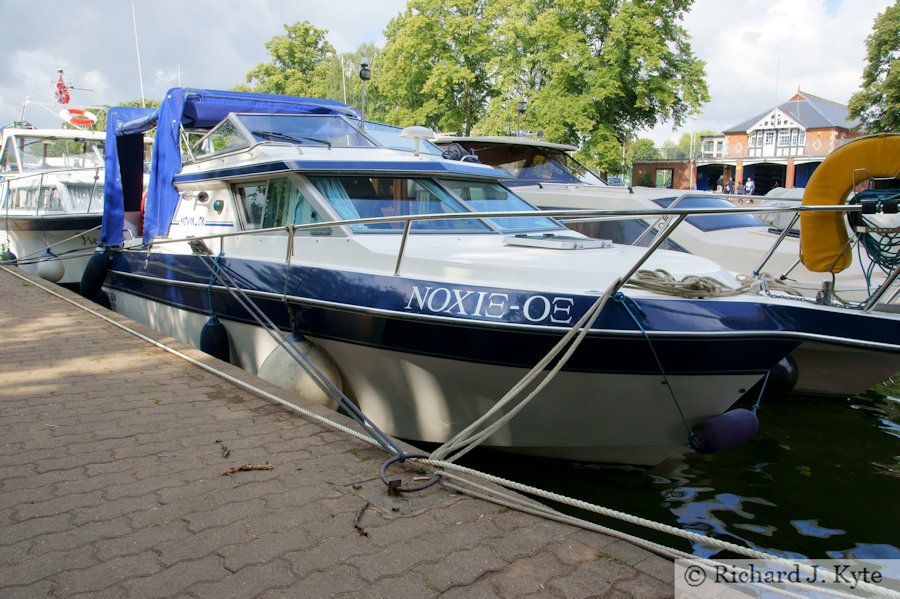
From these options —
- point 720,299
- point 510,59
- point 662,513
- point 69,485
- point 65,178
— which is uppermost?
point 510,59

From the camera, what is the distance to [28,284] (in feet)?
31.2

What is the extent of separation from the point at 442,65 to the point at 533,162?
15.0 metres

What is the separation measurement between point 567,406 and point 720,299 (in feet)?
3.49

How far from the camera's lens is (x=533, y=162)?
10086mm

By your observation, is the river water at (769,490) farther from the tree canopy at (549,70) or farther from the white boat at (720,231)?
the tree canopy at (549,70)

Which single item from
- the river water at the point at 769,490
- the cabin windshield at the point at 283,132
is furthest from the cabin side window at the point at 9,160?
the river water at the point at 769,490

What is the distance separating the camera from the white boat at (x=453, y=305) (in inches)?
148

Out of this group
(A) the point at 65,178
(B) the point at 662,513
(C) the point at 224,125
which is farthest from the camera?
(A) the point at 65,178

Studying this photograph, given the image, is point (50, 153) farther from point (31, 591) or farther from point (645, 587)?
point (645, 587)

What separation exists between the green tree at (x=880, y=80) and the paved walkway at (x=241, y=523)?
109 feet

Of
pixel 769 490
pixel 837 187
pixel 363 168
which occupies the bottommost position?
pixel 769 490

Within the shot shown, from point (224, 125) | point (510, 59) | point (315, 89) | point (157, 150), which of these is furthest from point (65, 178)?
point (315, 89)

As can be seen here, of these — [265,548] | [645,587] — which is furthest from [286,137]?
[645,587]

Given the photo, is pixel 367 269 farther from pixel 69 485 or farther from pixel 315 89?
pixel 315 89
